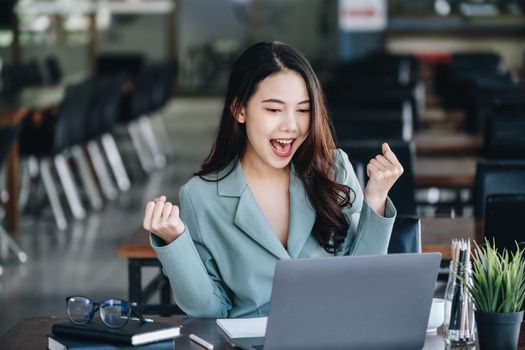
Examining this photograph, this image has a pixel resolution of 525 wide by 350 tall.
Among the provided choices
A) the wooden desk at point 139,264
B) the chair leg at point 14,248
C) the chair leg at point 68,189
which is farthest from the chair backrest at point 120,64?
the wooden desk at point 139,264

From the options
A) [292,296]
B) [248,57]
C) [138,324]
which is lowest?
[138,324]

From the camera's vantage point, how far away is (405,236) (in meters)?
3.15

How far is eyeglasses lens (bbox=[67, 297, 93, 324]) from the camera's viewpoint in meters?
2.26

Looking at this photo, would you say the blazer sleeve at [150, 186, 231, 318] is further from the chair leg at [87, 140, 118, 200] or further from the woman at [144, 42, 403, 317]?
the chair leg at [87, 140, 118, 200]

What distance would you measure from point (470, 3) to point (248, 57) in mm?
12416

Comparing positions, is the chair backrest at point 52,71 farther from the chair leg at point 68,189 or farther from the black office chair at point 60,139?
the chair leg at point 68,189

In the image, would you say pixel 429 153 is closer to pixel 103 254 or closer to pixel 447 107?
pixel 103 254

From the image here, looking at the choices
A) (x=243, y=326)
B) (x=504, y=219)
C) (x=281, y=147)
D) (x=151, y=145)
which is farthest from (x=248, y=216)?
(x=151, y=145)

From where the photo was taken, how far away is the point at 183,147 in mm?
12844

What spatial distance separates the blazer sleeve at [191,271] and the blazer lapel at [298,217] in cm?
19

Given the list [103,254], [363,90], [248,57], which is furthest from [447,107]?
[248,57]

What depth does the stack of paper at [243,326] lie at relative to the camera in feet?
7.63

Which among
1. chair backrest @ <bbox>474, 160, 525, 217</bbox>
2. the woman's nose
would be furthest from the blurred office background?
the woman's nose

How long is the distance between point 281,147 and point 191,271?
34 cm
